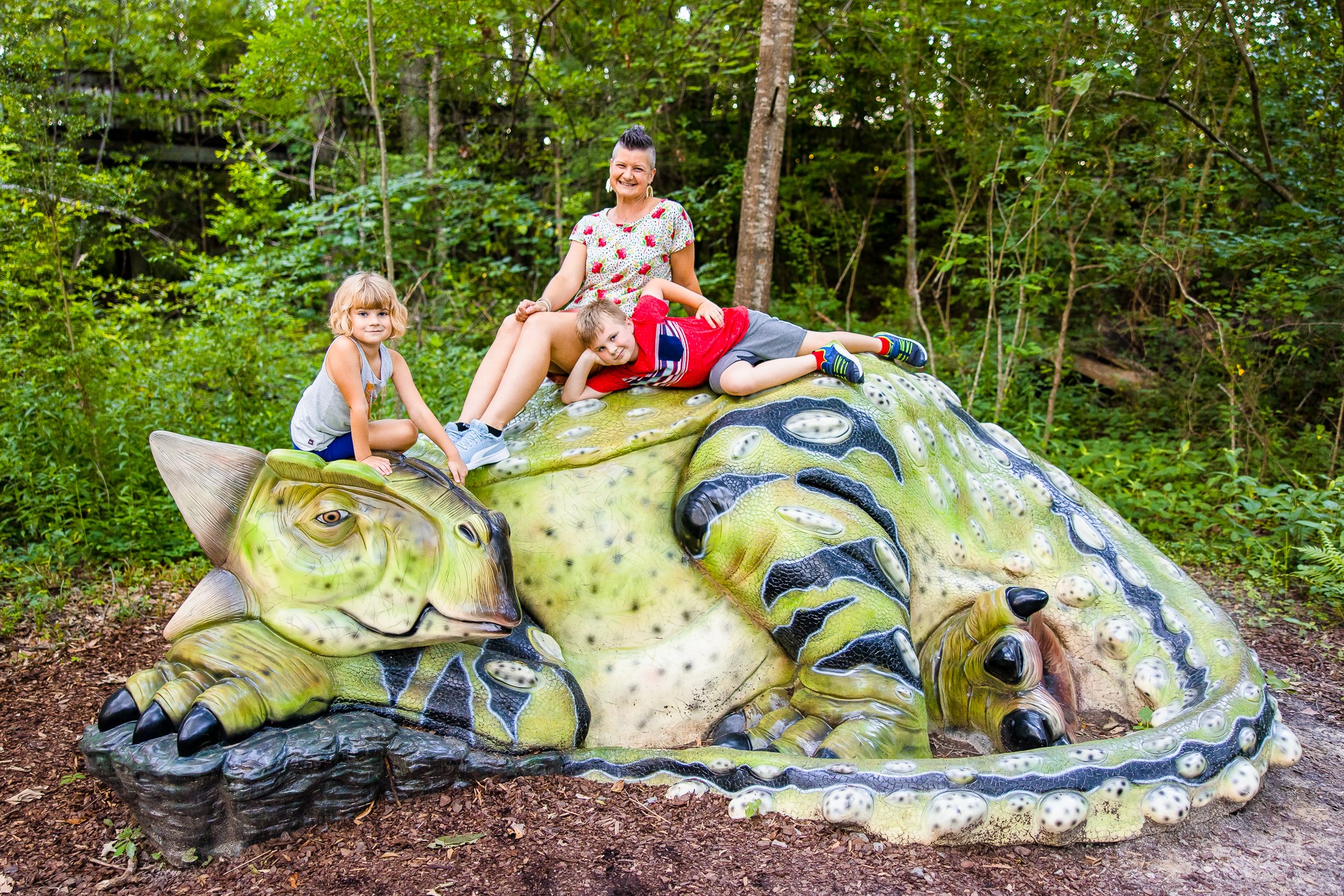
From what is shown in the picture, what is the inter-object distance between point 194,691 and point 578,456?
1229 millimetres

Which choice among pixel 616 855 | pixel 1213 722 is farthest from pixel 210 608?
pixel 1213 722

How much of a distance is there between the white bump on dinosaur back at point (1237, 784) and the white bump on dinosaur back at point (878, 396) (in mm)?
1401

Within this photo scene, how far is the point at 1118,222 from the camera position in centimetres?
789

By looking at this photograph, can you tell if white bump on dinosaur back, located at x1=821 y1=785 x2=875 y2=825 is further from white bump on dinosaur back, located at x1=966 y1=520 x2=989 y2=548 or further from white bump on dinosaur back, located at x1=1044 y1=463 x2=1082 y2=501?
white bump on dinosaur back, located at x1=1044 y1=463 x2=1082 y2=501

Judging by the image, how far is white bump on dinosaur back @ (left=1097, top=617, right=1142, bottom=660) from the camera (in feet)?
9.93

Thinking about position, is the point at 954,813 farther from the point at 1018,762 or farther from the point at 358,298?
the point at 358,298

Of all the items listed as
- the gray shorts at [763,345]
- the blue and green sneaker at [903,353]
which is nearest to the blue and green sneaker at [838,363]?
the gray shorts at [763,345]

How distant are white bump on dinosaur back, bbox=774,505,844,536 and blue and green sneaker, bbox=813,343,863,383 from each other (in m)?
0.53

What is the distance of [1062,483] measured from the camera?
350cm

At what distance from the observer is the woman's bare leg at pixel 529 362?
3.11m

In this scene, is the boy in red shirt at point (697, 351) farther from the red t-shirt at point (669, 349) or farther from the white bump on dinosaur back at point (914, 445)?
the white bump on dinosaur back at point (914, 445)

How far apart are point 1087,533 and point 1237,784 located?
2.97 feet

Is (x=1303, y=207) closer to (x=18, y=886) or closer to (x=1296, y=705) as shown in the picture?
(x=1296, y=705)

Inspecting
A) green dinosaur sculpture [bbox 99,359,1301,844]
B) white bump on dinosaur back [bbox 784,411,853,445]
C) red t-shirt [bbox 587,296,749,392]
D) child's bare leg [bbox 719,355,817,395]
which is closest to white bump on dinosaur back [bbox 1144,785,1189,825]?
green dinosaur sculpture [bbox 99,359,1301,844]
